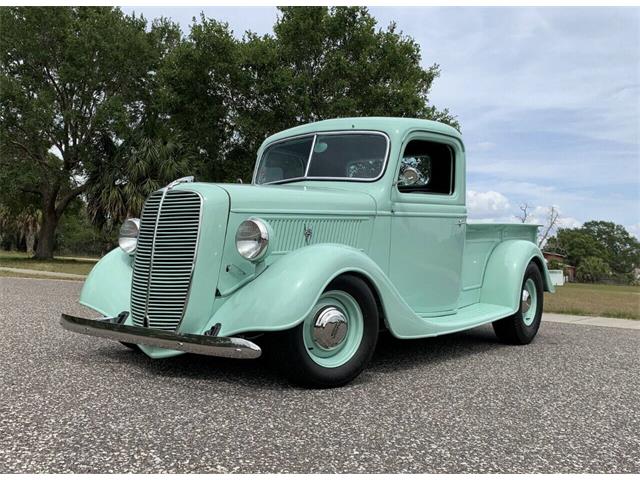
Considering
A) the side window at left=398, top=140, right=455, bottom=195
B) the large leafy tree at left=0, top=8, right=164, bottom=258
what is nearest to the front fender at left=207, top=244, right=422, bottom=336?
the side window at left=398, top=140, right=455, bottom=195

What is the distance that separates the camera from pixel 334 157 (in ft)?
16.7

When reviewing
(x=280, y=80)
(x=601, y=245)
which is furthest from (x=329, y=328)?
(x=601, y=245)

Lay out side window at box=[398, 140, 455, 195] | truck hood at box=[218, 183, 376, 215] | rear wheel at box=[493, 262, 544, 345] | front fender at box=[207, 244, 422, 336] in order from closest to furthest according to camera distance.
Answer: front fender at box=[207, 244, 422, 336] → truck hood at box=[218, 183, 376, 215] → side window at box=[398, 140, 455, 195] → rear wheel at box=[493, 262, 544, 345]

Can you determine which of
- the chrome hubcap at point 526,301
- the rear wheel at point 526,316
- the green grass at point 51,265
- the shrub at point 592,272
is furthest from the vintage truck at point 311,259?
the shrub at point 592,272

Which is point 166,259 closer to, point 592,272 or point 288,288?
point 288,288

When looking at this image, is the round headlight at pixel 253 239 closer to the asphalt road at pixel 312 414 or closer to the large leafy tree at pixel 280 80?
the asphalt road at pixel 312 414

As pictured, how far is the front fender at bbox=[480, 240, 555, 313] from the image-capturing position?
227 inches

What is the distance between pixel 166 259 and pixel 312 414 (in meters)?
1.54

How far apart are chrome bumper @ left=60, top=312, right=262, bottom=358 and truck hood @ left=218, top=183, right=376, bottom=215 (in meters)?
0.96

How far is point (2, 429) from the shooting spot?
115 inches

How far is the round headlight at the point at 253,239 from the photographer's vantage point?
379 centimetres

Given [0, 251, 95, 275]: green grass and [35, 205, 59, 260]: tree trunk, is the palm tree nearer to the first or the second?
[0, 251, 95, 275]: green grass

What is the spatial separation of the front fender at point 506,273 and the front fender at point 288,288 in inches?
86.6

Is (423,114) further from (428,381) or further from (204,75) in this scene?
(428,381)
